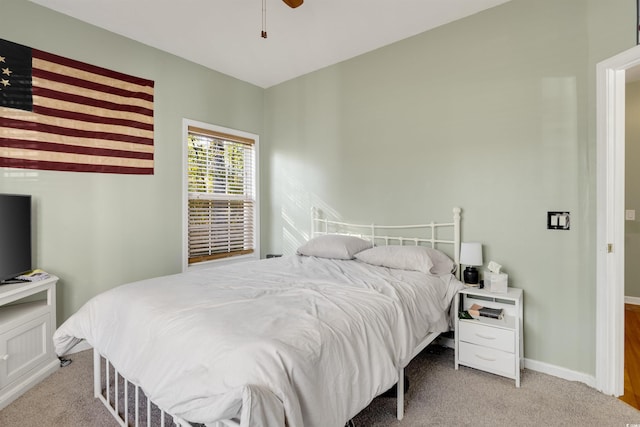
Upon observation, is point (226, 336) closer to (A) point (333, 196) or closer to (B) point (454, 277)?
(B) point (454, 277)

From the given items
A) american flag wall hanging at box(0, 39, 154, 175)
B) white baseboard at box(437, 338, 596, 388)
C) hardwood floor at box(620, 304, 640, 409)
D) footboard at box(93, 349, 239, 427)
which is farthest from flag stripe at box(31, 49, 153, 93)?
hardwood floor at box(620, 304, 640, 409)

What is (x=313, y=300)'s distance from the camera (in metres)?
1.71

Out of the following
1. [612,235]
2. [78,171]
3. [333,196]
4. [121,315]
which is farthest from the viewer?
[333,196]

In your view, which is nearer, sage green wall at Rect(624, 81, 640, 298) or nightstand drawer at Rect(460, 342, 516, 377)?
nightstand drawer at Rect(460, 342, 516, 377)

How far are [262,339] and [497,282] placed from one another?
196cm

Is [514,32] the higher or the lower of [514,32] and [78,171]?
the higher

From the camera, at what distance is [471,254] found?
2518mm

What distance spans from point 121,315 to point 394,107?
116 inches

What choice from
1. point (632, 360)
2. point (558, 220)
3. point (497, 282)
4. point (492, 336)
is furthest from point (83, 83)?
point (632, 360)

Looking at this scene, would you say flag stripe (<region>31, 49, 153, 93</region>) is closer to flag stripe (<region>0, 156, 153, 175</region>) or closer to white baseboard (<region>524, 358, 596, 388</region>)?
flag stripe (<region>0, 156, 153, 175</region>)

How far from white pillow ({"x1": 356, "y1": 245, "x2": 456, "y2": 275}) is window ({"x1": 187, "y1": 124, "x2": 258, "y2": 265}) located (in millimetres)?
2048

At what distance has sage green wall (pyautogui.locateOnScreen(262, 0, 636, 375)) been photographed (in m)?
2.27

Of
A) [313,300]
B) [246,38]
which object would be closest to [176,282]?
[313,300]

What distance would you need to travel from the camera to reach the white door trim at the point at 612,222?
210 cm
